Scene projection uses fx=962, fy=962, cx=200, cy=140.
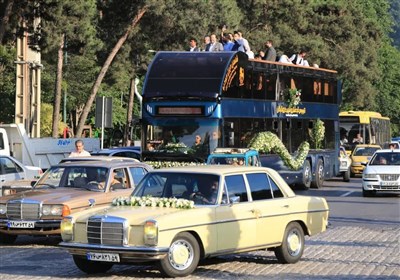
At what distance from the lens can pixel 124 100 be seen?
85125mm

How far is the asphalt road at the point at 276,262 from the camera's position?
13133 mm

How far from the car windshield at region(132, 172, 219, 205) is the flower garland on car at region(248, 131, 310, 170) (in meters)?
13.9

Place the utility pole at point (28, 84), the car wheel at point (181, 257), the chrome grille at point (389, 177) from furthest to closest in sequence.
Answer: the utility pole at point (28, 84), the chrome grille at point (389, 177), the car wheel at point (181, 257)

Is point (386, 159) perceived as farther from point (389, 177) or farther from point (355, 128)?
point (355, 128)

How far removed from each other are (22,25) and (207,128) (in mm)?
15491

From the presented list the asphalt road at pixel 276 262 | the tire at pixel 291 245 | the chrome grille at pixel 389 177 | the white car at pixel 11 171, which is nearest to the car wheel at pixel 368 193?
the chrome grille at pixel 389 177

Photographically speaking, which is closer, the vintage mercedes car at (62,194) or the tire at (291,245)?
the tire at (291,245)

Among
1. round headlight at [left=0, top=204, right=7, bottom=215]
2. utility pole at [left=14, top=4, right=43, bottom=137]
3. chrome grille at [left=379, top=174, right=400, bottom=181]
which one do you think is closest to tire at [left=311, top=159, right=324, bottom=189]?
chrome grille at [left=379, top=174, right=400, bottom=181]

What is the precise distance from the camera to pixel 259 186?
1405cm

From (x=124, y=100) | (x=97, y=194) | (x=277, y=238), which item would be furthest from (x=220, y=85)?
(x=124, y=100)

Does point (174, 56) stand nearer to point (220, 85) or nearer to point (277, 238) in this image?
point (220, 85)

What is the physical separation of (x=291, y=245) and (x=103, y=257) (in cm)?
330

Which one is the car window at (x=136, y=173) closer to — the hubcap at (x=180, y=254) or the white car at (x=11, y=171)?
the hubcap at (x=180, y=254)

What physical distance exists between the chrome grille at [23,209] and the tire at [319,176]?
64.3 ft
